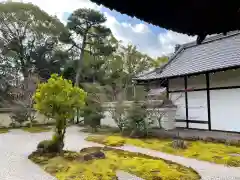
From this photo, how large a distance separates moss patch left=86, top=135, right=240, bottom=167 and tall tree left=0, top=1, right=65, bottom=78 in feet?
43.1

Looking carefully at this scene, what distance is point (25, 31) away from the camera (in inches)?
763

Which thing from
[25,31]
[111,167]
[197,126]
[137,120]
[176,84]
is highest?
[25,31]

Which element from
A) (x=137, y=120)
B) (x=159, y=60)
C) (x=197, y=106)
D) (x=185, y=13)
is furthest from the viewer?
(x=159, y=60)

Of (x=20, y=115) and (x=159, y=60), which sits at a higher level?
(x=159, y=60)

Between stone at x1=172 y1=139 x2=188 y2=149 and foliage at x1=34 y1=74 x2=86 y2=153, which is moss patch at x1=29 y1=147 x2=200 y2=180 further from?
stone at x1=172 y1=139 x2=188 y2=149

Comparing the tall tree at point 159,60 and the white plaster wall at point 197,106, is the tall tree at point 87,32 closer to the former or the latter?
the tall tree at point 159,60

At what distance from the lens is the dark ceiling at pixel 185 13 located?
2.01 meters

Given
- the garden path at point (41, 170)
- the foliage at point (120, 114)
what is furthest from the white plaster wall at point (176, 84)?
the garden path at point (41, 170)

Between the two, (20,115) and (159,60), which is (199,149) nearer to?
(20,115)

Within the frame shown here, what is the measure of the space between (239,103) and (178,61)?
12.2 ft

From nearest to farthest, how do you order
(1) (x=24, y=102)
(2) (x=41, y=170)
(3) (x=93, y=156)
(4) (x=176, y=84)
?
(2) (x=41, y=170), (3) (x=93, y=156), (4) (x=176, y=84), (1) (x=24, y=102)

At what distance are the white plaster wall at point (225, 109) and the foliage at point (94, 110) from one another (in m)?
5.37

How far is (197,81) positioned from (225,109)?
1685mm

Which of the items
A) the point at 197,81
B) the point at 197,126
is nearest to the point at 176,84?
the point at 197,81
